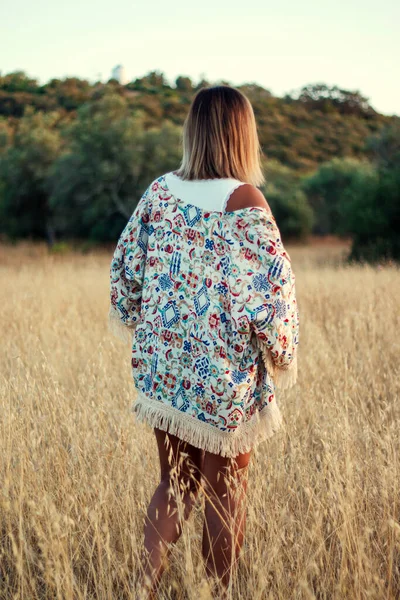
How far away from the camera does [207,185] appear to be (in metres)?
1.99

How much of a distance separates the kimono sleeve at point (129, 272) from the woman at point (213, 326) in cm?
6

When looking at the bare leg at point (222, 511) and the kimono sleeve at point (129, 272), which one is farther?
the kimono sleeve at point (129, 272)

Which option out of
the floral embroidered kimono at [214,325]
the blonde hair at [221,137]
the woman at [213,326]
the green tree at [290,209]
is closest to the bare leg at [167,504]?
the woman at [213,326]

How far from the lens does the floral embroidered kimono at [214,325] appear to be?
191 centimetres

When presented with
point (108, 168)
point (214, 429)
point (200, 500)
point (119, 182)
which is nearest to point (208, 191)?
point (214, 429)

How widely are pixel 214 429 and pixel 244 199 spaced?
81cm

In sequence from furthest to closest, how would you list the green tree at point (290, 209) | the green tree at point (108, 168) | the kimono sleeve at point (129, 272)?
1. the green tree at point (290, 209)
2. the green tree at point (108, 168)
3. the kimono sleeve at point (129, 272)

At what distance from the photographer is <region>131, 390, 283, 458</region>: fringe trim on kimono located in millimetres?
1961

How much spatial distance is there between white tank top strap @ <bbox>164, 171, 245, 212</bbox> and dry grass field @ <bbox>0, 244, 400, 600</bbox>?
102cm

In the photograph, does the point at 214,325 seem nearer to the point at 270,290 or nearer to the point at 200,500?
the point at 270,290

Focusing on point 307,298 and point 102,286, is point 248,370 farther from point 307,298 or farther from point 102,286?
point 102,286

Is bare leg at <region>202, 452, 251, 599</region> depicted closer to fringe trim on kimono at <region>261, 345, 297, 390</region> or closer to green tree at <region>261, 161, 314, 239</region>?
→ fringe trim on kimono at <region>261, 345, 297, 390</region>

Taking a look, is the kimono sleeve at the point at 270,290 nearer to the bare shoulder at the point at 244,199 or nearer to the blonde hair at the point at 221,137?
the bare shoulder at the point at 244,199

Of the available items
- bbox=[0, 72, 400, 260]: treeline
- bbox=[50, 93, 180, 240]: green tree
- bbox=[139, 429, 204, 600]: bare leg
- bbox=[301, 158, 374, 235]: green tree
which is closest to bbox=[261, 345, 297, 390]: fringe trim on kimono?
bbox=[139, 429, 204, 600]: bare leg
